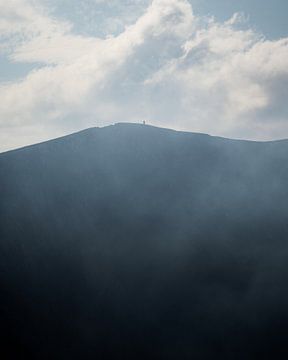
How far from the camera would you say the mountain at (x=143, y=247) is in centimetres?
2062

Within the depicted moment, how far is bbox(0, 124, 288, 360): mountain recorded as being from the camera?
20.6 m

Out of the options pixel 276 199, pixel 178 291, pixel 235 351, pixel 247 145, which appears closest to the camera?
pixel 235 351

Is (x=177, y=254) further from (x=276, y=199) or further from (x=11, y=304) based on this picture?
(x=11, y=304)

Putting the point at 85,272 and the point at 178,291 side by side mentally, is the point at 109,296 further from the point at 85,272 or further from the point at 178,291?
the point at 178,291

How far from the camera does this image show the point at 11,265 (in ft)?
71.9

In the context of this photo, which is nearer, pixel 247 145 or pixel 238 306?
pixel 238 306

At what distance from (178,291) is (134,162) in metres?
8.87

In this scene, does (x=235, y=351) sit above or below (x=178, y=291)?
below

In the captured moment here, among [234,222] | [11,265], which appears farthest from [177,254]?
[11,265]

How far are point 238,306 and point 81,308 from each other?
8.45m

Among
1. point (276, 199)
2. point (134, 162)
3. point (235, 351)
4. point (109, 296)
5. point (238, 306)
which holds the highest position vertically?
point (134, 162)

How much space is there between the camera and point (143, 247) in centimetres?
2338

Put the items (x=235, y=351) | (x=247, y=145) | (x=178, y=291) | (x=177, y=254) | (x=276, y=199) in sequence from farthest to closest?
(x=247, y=145)
(x=276, y=199)
(x=177, y=254)
(x=178, y=291)
(x=235, y=351)

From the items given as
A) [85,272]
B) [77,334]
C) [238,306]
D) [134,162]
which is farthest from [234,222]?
[77,334]
